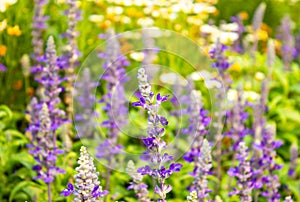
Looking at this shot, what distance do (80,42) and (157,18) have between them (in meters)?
2.22

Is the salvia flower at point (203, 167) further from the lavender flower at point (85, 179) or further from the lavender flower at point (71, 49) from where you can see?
the lavender flower at point (71, 49)

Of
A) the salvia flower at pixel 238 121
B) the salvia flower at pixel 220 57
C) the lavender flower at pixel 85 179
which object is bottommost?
the lavender flower at pixel 85 179

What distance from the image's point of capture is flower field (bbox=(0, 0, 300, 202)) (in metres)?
3.94

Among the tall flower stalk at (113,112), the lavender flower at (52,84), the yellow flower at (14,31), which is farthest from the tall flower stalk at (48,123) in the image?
the yellow flower at (14,31)

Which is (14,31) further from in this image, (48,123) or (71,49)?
(48,123)

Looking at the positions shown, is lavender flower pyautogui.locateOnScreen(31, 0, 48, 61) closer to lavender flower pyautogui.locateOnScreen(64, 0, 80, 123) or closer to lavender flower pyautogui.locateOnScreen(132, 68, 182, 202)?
lavender flower pyautogui.locateOnScreen(64, 0, 80, 123)

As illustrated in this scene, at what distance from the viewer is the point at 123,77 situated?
573 cm

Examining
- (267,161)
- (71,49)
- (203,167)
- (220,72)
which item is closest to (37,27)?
(71,49)

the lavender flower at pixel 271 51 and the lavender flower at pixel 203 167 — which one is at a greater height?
the lavender flower at pixel 271 51

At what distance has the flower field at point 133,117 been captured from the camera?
12.9 feet

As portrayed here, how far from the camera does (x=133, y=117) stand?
6.58 m

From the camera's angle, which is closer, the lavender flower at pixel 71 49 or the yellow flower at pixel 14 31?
the lavender flower at pixel 71 49

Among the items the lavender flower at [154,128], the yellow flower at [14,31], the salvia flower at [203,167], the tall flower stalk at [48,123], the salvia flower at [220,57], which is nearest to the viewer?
the lavender flower at [154,128]

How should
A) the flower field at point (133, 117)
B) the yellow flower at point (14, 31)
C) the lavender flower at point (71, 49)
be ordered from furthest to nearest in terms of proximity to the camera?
the yellow flower at point (14, 31) → the lavender flower at point (71, 49) → the flower field at point (133, 117)
